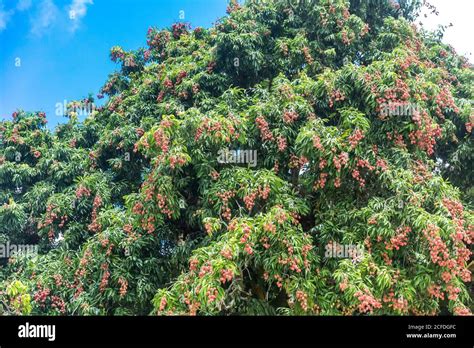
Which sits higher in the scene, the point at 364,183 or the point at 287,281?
the point at 364,183

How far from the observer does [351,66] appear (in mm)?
4738

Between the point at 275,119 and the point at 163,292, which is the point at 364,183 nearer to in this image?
the point at 275,119

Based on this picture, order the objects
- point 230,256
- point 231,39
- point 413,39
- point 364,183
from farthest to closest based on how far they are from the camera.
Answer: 1. point 413,39
2. point 231,39
3. point 364,183
4. point 230,256

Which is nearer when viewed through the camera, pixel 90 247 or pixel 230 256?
pixel 230 256

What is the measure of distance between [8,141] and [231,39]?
167 inches

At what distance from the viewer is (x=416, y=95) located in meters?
4.44

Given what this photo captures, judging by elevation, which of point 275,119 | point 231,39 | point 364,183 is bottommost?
point 364,183

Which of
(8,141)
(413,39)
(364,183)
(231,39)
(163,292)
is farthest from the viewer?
(8,141)
